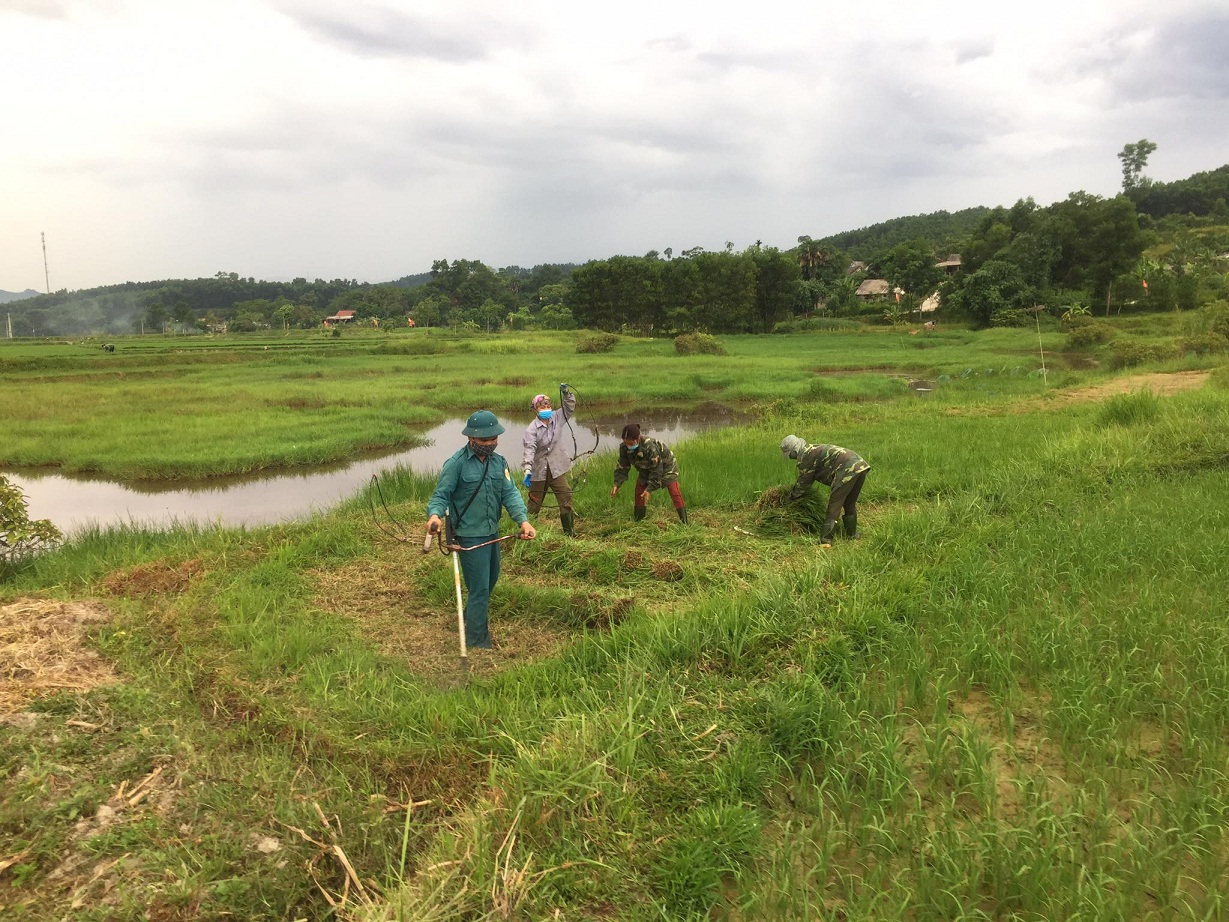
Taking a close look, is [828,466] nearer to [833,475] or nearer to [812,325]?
[833,475]

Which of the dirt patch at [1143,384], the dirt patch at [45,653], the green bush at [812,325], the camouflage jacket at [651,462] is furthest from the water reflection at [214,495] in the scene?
the green bush at [812,325]

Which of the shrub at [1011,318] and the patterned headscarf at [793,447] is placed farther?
the shrub at [1011,318]

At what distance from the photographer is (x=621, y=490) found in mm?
8734

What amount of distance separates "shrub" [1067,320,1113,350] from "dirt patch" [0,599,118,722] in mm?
35891

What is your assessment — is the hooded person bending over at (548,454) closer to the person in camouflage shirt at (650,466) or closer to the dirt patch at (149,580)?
the person in camouflage shirt at (650,466)

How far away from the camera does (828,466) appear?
6.59 m

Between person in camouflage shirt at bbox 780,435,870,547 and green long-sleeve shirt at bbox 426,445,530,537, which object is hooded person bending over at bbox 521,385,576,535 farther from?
person in camouflage shirt at bbox 780,435,870,547

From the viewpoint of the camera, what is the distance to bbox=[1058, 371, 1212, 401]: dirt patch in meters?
15.5

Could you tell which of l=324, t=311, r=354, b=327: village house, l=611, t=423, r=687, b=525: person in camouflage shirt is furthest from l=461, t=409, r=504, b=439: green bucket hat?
l=324, t=311, r=354, b=327: village house

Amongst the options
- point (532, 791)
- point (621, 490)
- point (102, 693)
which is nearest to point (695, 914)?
point (532, 791)

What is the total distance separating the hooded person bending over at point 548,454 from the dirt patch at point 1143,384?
1397 centimetres

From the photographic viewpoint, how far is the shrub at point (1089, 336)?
29.5 meters

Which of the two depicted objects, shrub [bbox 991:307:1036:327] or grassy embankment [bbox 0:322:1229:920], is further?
shrub [bbox 991:307:1036:327]

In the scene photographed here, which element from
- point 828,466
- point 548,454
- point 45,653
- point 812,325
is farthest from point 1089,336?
point 45,653
